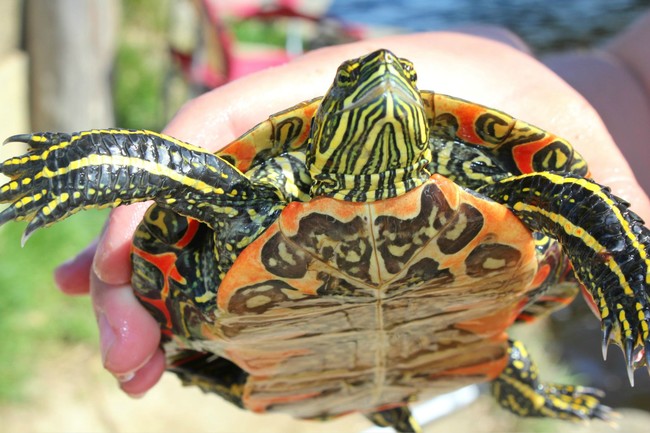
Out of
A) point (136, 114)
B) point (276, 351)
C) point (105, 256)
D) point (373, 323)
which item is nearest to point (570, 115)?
point (373, 323)

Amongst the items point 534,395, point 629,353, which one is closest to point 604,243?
point 629,353

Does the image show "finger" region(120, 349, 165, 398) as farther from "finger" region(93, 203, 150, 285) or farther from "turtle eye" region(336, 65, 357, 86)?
"turtle eye" region(336, 65, 357, 86)

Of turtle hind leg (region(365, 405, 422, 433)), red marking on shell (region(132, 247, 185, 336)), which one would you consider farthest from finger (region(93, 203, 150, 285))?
turtle hind leg (region(365, 405, 422, 433))

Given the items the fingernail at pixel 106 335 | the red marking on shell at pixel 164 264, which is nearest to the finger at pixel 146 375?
the fingernail at pixel 106 335

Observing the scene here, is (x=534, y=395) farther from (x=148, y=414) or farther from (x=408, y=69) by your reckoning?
(x=148, y=414)

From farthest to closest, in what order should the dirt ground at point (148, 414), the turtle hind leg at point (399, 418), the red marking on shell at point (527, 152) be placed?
the dirt ground at point (148, 414)
the turtle hind leg at point (399, 418)
the red marking on shell at point (527, 152)

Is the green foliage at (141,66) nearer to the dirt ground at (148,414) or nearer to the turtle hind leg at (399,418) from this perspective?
the dirt ground at (148,414)
